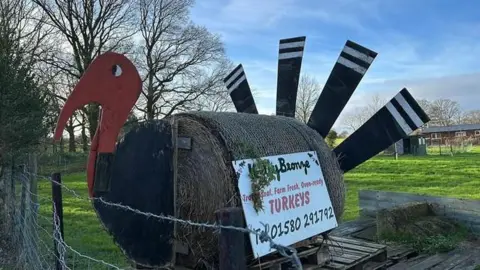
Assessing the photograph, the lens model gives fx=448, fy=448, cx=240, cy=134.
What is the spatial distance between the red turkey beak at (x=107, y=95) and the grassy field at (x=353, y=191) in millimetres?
1197

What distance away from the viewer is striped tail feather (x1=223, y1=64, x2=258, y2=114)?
625 cm

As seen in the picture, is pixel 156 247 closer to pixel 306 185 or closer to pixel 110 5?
pixel 306 185

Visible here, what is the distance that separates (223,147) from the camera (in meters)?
3.65

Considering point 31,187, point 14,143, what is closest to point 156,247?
point 31,187

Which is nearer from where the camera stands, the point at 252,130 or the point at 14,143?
the point at 252,130

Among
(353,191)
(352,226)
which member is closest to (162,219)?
(352,226)

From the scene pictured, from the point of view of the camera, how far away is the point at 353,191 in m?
11.2

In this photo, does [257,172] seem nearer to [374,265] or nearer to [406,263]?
[374,265]

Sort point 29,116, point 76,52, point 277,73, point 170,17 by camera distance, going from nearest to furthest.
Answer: point 29,116 → point 277,73 → point 76,52 → point 170,17

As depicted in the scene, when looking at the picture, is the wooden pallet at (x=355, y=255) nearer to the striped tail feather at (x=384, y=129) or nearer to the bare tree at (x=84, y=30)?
the striped tail feather at (x=384, y=129)

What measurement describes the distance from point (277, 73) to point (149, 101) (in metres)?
17.7

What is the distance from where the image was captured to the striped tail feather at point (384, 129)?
485 cm

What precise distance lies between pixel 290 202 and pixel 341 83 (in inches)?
76.4

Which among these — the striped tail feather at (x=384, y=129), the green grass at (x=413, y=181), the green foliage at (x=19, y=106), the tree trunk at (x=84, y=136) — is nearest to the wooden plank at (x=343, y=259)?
the striped tail feather at (x=384, y=129)
